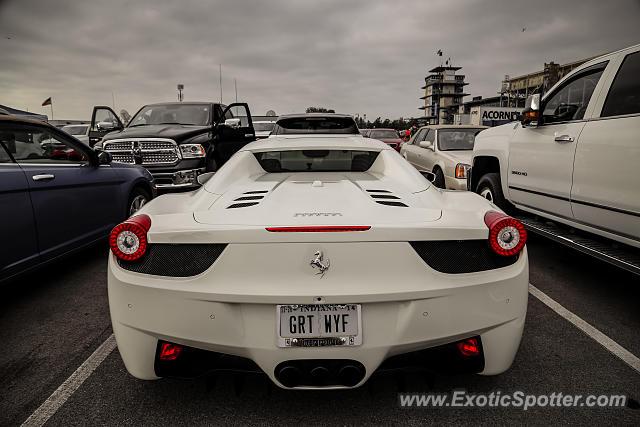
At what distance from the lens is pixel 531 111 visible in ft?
14.9

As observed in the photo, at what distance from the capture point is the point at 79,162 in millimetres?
4742

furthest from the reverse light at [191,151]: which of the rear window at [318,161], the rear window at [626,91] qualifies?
the rear window at [626,91]

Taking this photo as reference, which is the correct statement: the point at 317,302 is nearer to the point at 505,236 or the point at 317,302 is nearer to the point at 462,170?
the point at 505,236

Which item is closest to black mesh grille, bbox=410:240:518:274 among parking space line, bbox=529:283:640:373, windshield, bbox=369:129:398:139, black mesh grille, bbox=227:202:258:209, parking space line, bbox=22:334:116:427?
black mesh grille, bbox=227:202:258:209

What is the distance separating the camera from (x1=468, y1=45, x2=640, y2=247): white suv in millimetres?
3240

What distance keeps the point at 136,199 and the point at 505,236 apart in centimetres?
505

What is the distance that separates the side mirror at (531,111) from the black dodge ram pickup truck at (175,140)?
481 centimetres

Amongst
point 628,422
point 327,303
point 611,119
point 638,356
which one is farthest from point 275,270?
point 611,119

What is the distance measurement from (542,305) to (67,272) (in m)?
4.84

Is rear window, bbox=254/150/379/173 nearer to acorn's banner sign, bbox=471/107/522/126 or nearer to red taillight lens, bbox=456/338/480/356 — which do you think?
red taillight lens, bbox=456/338/480/356

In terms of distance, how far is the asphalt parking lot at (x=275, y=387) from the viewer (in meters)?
2.20

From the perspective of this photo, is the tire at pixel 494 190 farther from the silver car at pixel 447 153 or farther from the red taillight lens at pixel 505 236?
the red taillight lens at pixel 505 236

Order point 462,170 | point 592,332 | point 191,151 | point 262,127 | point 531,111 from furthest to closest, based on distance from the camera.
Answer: point 262,127
point 462,170
point 191,151
point 531,111
point 592,332

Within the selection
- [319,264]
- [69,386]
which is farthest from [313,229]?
[69,386]
